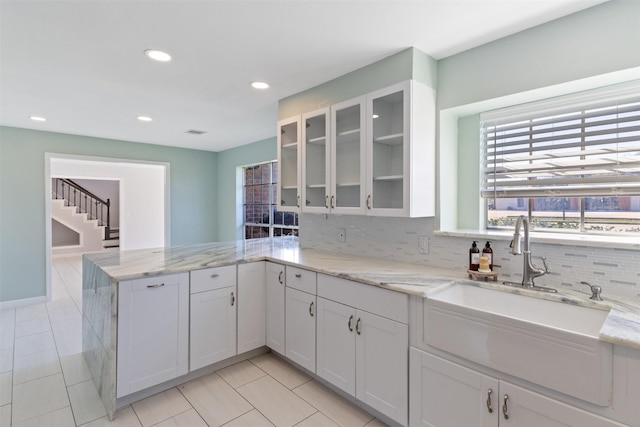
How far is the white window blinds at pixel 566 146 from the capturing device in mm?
1743

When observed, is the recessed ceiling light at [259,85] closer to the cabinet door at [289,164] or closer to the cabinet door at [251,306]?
the cabinet door at [289,164]

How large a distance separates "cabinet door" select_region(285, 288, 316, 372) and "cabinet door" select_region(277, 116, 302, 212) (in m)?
0.84

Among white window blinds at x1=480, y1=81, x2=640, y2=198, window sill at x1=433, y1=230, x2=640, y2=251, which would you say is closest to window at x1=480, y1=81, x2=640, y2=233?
white window blinds at x1=480, y1=81, x2=640, y2=198

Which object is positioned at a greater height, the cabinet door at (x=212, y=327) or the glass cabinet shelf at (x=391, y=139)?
the glass cabinet shelf at (x=391, y=139)

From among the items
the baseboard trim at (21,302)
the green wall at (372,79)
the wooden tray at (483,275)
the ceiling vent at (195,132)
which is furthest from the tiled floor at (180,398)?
the ceiling vent at (195,132)

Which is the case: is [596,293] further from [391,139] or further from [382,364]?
[391,139]

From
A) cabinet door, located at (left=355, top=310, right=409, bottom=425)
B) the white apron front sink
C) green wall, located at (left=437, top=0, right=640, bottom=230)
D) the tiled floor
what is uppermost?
green wall, located at (left=437, top=0, right=640, bottom=230)

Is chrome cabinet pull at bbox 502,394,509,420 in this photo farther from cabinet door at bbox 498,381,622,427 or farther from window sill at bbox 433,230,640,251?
window sill at bbox 433,230,640,251

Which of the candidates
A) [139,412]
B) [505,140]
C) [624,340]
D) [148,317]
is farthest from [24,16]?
[624,340]

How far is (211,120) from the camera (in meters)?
3.78

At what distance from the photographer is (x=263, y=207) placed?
205 inches

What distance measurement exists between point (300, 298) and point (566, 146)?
1.95 m

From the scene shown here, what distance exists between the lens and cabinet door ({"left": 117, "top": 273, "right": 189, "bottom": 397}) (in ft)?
6.58

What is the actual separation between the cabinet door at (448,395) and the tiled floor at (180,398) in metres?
0.41
